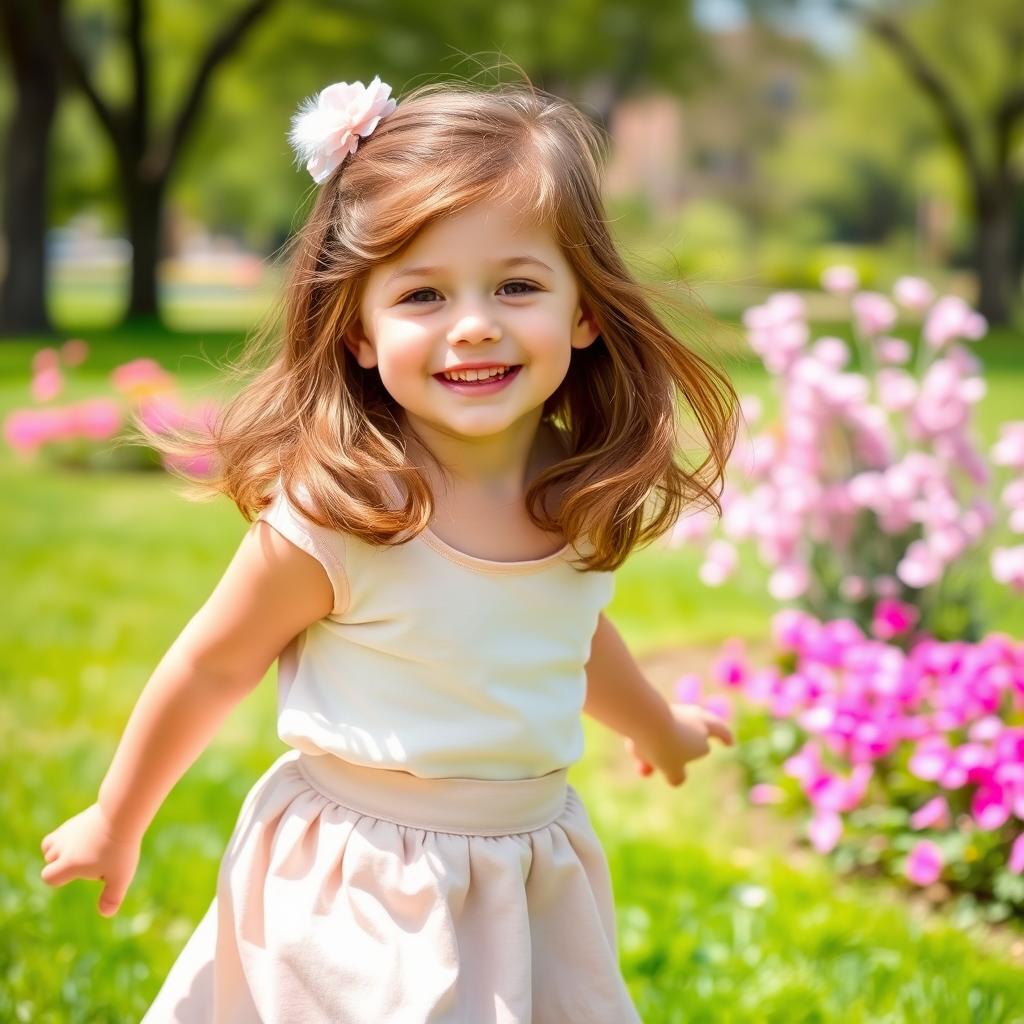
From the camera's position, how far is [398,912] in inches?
70.7

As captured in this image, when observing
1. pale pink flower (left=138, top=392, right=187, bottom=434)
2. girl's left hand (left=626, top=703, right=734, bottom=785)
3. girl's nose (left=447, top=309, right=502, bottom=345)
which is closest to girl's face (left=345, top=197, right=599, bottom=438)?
girl's nose (left=447, top=309, right=502, bottom=345)

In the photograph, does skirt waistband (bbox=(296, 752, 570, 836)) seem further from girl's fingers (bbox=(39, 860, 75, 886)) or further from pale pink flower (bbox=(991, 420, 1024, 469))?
pale pink flower (bbox=(991, 420, 1024, 469))

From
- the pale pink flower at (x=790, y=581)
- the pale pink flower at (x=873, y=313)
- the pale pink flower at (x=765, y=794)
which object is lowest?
the pale pink flower at (x=765, y=794)

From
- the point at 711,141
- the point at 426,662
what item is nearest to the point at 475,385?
the point at 426,662

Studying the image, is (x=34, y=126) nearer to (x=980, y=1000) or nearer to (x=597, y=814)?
(x=597, y=814)

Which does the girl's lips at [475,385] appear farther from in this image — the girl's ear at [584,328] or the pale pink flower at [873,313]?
the pale pink flower at [873,313]

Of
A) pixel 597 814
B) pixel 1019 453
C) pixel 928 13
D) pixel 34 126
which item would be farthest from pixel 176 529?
pixel 928 13

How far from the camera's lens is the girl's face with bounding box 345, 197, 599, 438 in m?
1.78

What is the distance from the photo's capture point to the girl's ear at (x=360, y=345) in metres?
1.91

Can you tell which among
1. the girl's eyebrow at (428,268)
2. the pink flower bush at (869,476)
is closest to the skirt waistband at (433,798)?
the girl's eyebrow at (428,268)

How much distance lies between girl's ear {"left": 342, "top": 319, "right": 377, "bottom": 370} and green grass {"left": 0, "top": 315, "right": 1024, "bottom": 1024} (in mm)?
393

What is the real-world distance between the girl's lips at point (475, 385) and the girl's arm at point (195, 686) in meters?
0.27

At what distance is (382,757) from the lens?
1810 millimetres

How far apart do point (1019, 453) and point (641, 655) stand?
65.0 inches
